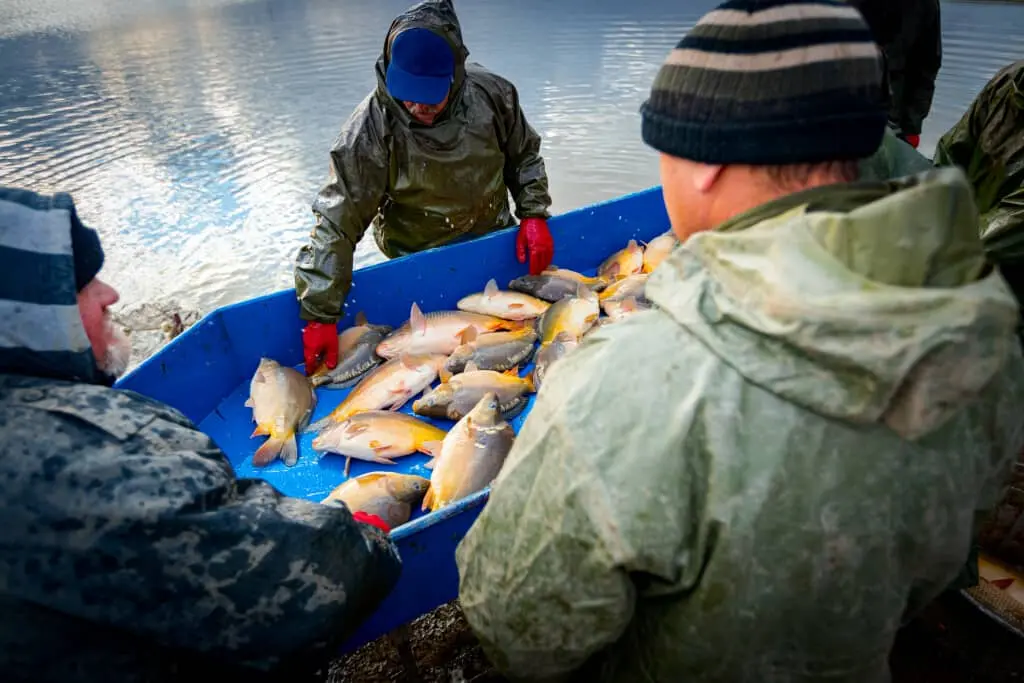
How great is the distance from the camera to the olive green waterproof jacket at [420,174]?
3.24m

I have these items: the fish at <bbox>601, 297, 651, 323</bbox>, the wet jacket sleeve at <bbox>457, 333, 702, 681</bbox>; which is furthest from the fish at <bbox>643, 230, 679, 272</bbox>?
the wet jacket sleeve at <bbox>457, 333, 702, 681</bbox>

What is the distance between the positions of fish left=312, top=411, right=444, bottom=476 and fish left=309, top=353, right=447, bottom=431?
0.12 metres

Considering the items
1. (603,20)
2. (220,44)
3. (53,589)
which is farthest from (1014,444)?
(220,44)

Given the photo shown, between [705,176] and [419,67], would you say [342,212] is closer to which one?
[419,67]

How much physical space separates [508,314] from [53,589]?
275 cm

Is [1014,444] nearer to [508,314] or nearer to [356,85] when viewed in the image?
[508,314]

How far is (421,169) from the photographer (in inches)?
140

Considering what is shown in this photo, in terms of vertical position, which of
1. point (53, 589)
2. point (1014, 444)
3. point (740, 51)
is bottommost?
point (53, 589)

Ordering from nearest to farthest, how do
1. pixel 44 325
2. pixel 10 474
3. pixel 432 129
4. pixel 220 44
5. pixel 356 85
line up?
pixel 10 474
pixel 44 325
pixel 432 129
pixel 356 85
pixel 220 44

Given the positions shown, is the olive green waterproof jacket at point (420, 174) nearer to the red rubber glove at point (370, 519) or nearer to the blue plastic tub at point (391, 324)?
the blue plastic tub at point (391, 324)

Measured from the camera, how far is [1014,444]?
114 centimetres

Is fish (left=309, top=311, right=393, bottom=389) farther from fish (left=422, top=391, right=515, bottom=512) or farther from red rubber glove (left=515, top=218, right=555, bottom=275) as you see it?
red rubber glove (left=515, top=218, right=555, bottom=275)

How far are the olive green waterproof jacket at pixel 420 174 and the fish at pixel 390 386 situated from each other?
0.41 meters

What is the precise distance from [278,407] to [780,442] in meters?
2.54
